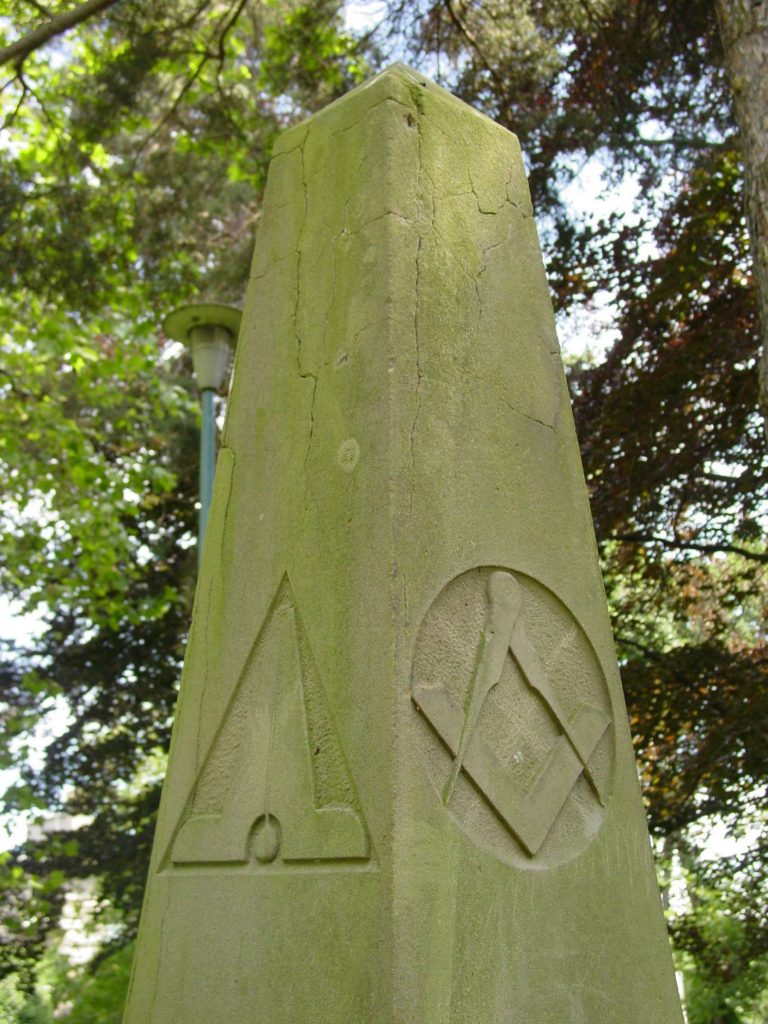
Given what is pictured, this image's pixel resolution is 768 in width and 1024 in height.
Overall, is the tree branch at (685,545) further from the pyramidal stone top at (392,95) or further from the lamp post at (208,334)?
the pyramidal stone top at (392,95)

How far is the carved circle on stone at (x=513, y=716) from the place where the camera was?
2.33 metres

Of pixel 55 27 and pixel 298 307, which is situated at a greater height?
pixel 55 27

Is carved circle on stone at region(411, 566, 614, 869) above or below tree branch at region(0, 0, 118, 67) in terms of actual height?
below

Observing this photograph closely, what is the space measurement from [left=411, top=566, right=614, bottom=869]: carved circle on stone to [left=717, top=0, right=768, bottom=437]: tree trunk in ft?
7.87

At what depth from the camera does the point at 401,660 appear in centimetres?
230

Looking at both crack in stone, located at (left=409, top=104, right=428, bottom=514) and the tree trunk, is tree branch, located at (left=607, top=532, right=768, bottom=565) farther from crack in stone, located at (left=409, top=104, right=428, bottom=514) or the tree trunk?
crack in stone, located at (left=409, top=104, right=428, bottom=514)

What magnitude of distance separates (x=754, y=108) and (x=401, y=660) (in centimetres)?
378

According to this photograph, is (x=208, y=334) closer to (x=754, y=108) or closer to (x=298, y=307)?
(x=754, y=108)

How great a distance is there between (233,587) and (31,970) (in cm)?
→ 941

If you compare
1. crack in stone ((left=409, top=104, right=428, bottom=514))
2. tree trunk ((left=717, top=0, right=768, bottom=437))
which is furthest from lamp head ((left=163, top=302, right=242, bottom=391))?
crack in stone ((left=409, top=104, right=428, bottom=514))

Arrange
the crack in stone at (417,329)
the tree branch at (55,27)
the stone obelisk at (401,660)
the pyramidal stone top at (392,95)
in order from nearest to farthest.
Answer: the stone obelisk at (401,660) < the crack in stone at (417,329) < the pyramidal stone top at (392,95) < the tree branch at (55,27)

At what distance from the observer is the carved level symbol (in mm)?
2305

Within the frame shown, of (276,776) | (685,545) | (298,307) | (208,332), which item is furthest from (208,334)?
(276,776)

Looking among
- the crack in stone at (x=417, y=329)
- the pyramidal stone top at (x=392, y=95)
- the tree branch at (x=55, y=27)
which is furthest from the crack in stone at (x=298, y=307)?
the tree branch at (x=55, y=27)
